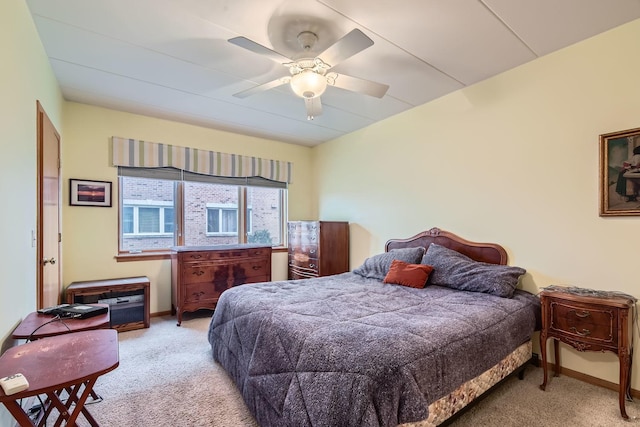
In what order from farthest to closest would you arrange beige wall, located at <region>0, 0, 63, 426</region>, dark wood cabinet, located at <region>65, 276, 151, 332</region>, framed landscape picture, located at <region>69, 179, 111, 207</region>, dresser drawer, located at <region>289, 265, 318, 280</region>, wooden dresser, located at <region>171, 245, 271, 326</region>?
dresser drawer, located at <region>289, 265, 318, 280</region>
wooden dresser, located at <region>171, 245, 271, 326</region>
framed landscape picture, located at <region>69, 179, 111, 207</region>
dark wood cabinet, located at <region>65, 276, 151, 332</region>
beige wall, located at <region>0, 0, 63, 426</region>

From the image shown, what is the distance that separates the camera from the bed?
1.35 meters

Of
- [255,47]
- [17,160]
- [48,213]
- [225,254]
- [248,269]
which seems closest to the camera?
[17,160]

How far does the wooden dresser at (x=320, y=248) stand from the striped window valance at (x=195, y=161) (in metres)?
1.01

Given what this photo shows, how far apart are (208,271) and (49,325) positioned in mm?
2002

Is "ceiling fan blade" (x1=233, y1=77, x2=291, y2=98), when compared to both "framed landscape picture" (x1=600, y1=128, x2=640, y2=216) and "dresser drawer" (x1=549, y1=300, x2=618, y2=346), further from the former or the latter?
"dresser drawer" (x1=549, y1=300, x2=618, y2=346)

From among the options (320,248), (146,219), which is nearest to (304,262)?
(320,248)

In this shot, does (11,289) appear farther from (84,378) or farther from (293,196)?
(293,196)

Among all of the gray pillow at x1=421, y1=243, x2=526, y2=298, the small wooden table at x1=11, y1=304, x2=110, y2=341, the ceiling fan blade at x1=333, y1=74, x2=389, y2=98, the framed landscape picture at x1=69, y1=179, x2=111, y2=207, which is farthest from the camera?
the framed landscape picture at x1=69, y1=179, x2=111, y2=207

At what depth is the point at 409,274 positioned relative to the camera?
2.95 meters

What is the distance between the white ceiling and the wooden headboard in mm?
1548

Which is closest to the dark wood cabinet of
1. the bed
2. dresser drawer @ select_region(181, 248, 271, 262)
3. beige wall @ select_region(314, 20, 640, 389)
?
dresser drawer @ select_region(181, 248, 271, 262)

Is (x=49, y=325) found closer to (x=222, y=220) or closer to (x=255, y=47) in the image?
(x=255, y=47)

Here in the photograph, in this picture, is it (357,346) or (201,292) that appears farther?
(201,292)

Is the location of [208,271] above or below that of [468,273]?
below
